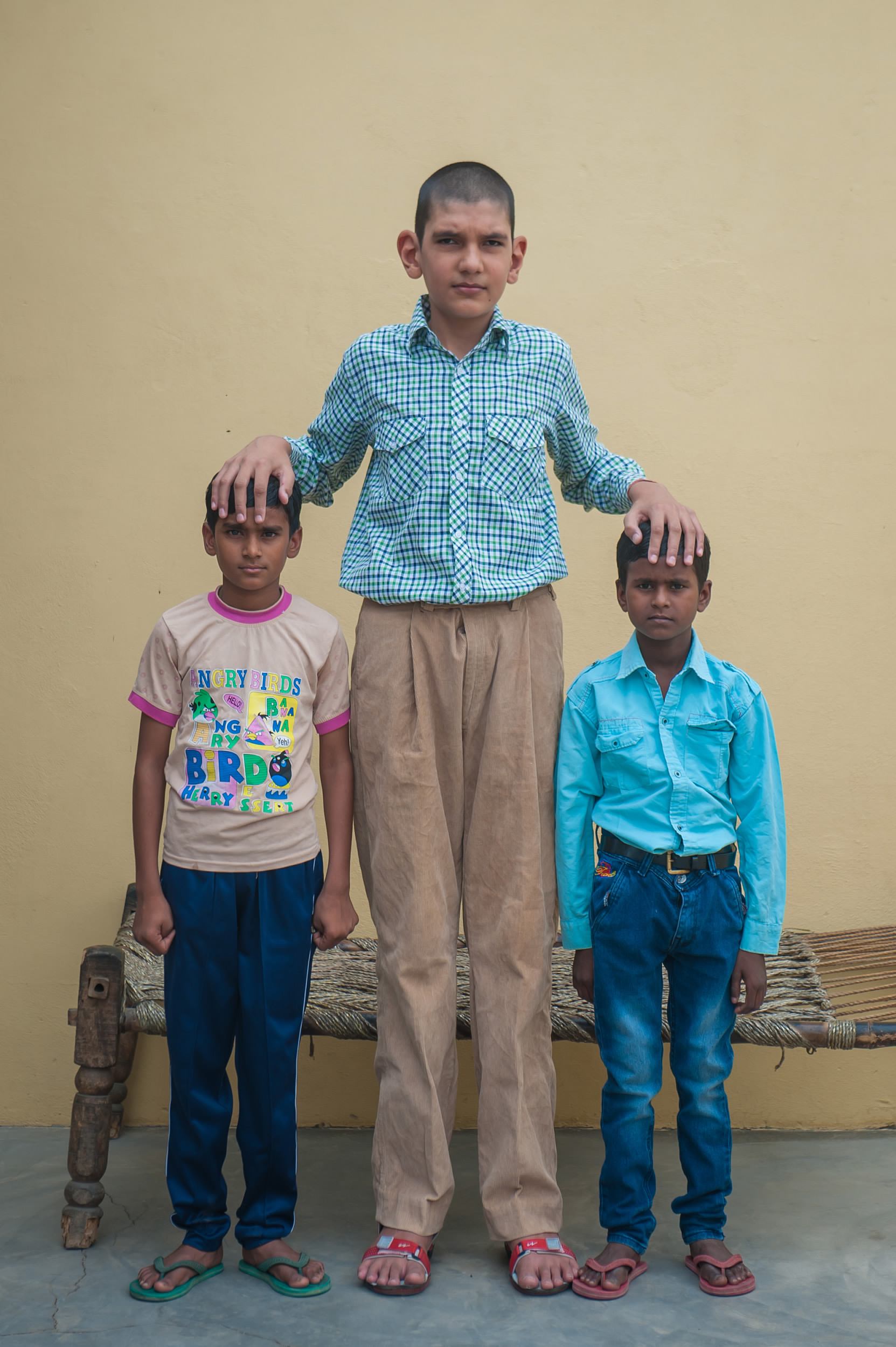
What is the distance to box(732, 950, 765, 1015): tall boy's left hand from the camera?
7.52ft

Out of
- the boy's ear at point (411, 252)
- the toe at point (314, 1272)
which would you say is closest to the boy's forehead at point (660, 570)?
the boy's ear at point (411, 252)

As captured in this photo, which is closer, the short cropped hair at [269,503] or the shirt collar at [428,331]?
the short cropped hair at [269,503]

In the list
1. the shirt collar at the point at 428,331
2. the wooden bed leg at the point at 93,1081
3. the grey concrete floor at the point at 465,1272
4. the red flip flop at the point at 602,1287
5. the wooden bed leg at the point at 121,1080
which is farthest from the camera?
the wooden bed leg at the point at 121,1080

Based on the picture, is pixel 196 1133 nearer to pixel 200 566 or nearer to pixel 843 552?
pixel 200 566

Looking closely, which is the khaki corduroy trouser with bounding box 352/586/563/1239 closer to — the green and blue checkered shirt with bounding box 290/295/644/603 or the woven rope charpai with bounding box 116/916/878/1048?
the green and blue checkered shirt with bounding box 290/295/644/603

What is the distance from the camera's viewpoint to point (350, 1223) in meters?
2.60

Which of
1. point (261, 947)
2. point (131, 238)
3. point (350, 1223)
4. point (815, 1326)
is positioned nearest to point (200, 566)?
point (131, 238)

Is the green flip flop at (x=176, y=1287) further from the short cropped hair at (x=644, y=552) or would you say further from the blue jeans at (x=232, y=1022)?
the short cropped hair at (x=644, y=552)

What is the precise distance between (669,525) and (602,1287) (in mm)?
1356

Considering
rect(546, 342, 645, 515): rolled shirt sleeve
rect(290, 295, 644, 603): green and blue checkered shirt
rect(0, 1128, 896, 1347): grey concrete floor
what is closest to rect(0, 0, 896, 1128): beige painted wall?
rect(0, 1128, 896, 1347): grey concrete floor

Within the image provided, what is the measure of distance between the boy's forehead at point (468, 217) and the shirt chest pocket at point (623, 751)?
919mm

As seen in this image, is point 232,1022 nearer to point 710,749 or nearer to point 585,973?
point 585,973

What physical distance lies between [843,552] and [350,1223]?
202 cm

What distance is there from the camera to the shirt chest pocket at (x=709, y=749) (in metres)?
2.31
